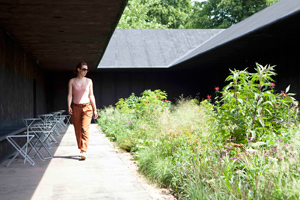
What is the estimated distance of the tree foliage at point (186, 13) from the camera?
3272cm

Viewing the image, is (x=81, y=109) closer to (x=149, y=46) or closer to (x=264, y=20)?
(x=264, y=20)

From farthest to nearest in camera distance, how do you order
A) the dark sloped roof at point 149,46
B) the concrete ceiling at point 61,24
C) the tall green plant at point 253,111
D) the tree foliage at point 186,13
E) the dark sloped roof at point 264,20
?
1. the tree foliage at point 186,13
2. the dark sloped roof at point 149,46
3. the dark sloped roof at point 264,20
4. the concrete ceiling at point 61,24
5. the tall green plant at point 253,111

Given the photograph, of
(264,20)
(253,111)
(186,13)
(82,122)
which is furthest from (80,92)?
(186,13)

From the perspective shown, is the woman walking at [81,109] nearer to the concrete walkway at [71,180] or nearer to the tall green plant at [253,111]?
the concrete walkway at [71,180]

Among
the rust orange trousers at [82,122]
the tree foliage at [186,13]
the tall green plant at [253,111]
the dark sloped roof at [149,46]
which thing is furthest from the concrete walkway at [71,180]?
the tree foliage at [186,13]

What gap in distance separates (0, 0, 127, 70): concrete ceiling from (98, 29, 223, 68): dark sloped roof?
6301 mm

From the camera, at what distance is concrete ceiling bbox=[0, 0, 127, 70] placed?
692cm

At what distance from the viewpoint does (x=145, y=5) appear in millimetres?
39375

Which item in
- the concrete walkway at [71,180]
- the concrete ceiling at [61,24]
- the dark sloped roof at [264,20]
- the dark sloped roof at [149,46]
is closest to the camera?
the concrete walkway at [71,180]

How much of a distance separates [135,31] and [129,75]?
3597 mm

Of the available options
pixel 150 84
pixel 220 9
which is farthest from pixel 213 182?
pixel 220 9

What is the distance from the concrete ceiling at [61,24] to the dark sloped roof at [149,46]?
20.7 ft

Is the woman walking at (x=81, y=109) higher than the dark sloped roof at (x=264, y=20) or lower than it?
lower

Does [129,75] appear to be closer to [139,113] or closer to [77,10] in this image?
[139,113]
